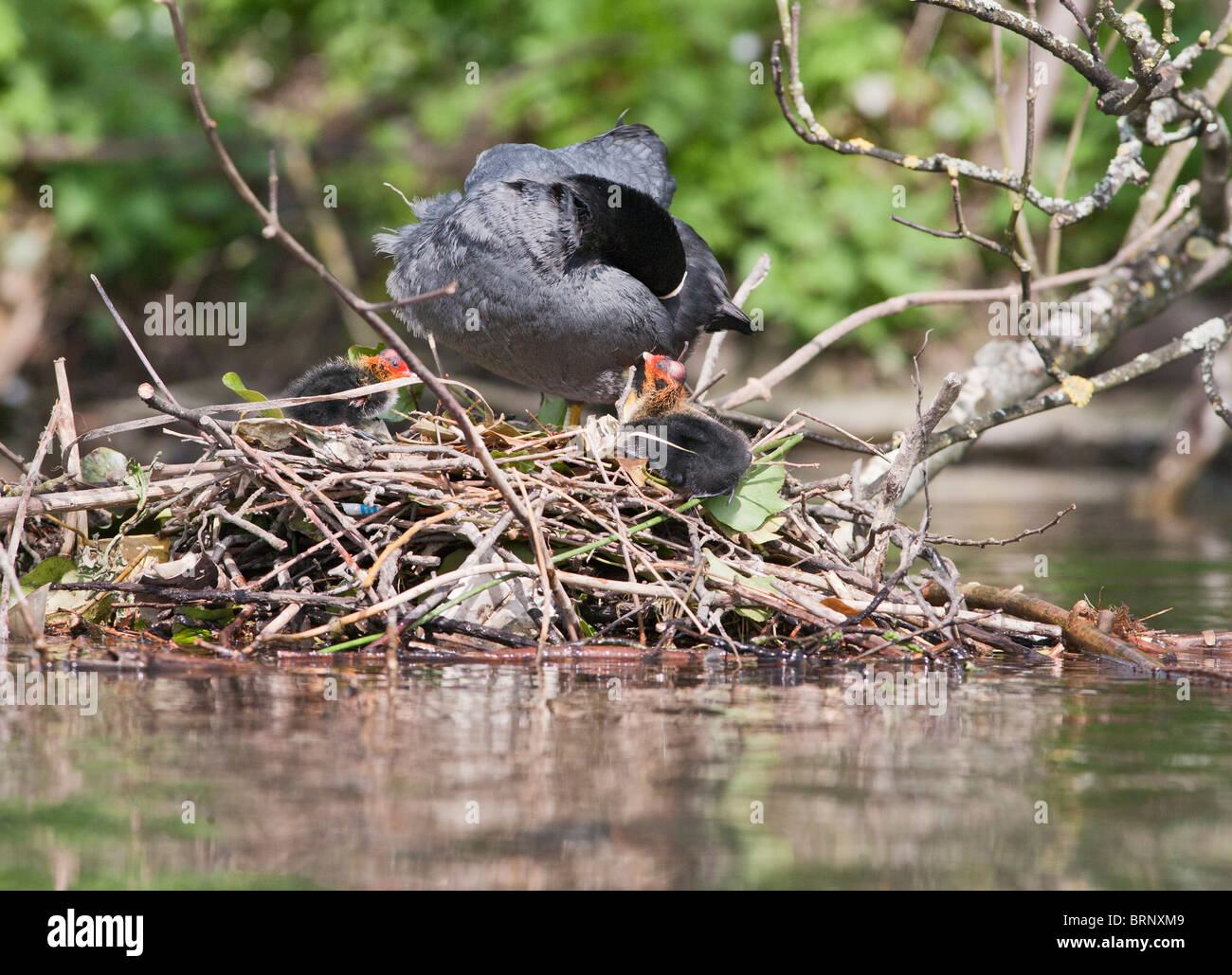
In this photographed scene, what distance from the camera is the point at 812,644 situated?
12.0 feet

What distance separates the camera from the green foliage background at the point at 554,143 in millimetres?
11594

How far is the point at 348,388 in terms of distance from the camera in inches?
170

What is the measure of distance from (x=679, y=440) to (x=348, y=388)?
1.11 meters

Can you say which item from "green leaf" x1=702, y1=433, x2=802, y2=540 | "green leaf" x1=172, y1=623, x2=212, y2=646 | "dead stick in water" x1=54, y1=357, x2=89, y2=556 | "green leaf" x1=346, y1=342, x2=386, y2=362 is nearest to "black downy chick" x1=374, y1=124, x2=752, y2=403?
"green leaf" x1=346, y1=342, x2=386, y2=362

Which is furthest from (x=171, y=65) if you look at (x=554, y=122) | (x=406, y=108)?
(x=554, y=122)

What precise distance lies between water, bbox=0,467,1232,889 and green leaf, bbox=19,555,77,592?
0.78 meters

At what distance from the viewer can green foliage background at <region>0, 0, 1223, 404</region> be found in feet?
38.0

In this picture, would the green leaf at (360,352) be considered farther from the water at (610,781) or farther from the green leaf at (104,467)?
the water at (610,781)

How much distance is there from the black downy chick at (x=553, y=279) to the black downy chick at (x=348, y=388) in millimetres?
198

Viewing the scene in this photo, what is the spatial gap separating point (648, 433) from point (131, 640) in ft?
4.78

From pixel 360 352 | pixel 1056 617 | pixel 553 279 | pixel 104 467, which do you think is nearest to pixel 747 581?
pixel 1056 617

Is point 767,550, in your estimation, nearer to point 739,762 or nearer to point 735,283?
point 739,762

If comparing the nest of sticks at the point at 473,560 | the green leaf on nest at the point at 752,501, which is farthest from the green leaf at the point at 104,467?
the green leaf on nest at the point at 752,501

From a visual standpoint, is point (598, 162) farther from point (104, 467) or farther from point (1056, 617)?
point (1056, 617)
